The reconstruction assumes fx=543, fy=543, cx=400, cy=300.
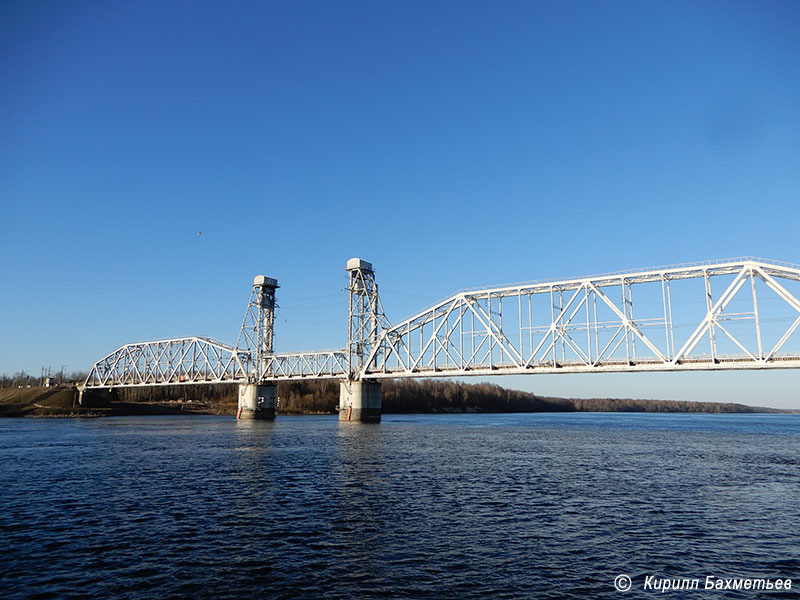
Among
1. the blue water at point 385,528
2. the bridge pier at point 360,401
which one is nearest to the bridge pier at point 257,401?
the bridge pier at point 360,401

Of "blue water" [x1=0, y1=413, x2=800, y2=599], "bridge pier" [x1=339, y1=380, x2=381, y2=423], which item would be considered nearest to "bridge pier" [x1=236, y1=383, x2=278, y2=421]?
"bridge pier" [x1=339, y1=380, x2=381, y2=423]

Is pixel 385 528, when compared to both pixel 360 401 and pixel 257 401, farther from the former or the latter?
pixel 257 401

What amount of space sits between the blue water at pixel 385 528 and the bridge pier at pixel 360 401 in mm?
65492

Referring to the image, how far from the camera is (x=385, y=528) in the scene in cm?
2228

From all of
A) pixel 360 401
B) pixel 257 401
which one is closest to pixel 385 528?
pixel 360 401

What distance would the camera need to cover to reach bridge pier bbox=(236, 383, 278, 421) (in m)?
131

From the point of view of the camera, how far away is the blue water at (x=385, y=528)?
53.1 ft

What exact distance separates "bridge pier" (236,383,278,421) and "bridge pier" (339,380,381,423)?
30.1 metres

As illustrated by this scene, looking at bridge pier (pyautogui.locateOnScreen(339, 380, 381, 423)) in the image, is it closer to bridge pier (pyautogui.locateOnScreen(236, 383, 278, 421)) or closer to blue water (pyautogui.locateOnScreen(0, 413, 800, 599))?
bridge pier (pyautogui.locateOnScreen(236, 383, 278, 421))

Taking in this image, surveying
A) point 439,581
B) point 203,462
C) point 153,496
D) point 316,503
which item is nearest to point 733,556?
point 439,581

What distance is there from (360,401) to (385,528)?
86.4 m

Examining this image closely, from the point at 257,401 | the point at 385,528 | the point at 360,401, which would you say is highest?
the point at 360,401

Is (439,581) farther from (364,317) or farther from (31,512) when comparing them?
(364,317)

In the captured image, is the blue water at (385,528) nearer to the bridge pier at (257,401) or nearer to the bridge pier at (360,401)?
the bridge pier at (360,401)
